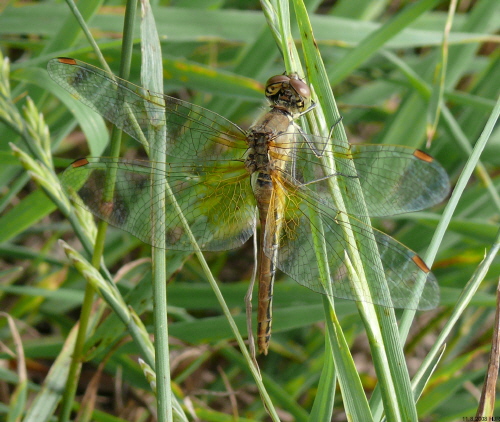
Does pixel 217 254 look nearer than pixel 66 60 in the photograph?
No

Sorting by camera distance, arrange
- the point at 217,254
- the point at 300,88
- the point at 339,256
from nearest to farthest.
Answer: the point at 339,256 < the point at 300,88 < the point at 217,254

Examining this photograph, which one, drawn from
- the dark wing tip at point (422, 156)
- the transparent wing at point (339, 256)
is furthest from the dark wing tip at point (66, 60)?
the dark wing tip at point (422, 156)

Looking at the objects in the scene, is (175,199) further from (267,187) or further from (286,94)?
(286,94)

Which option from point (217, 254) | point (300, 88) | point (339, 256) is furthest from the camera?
point (217, 254)

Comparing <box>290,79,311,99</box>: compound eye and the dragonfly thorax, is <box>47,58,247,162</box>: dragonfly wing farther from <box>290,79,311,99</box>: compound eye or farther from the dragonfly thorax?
<box>290,79,311,99</box>: compound eye

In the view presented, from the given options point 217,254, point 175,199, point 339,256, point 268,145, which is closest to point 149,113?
point 175,199

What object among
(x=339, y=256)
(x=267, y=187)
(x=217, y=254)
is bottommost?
(x=339, y=256)

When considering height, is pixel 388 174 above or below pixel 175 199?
above
